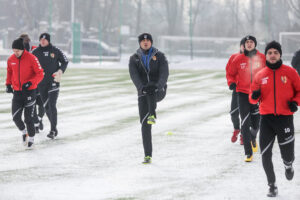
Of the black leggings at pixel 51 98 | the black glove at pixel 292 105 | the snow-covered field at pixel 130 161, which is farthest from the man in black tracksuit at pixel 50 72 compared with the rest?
the black glove at pixel 292 105

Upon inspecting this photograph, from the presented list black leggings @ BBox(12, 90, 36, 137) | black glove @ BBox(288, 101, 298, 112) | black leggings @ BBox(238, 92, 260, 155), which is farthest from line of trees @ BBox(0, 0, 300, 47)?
black glove @ BBox(288, 101, 298, 112)

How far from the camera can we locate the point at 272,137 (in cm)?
750

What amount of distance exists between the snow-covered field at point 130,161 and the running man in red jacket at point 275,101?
19.4 inches

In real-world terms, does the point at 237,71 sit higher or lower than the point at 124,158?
higher

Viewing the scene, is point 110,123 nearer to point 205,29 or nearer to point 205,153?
point 205,153

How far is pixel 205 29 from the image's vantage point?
75.6 m

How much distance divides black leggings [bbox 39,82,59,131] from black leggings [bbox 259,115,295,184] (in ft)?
18.8

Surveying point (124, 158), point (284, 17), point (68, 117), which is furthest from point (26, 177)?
point (284, 17)

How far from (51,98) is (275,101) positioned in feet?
19.5

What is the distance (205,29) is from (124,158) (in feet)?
218

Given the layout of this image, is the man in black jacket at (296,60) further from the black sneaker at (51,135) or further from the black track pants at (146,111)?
the black sneaker at (51,135)

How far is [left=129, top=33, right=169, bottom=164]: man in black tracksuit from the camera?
9.53m

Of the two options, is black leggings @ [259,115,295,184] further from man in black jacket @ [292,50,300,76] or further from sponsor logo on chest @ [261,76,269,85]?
man in black jacket @ [292,50,300,76]

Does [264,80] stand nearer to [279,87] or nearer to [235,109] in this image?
[279,87]
